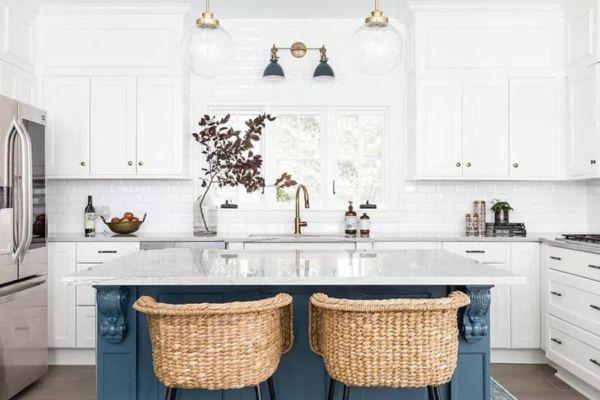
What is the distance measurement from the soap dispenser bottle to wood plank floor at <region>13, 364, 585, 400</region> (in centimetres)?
152

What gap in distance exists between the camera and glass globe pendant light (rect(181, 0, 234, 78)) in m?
2.34

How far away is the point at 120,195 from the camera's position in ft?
14.9

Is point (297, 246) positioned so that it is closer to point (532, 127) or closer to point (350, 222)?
point (350, 222)

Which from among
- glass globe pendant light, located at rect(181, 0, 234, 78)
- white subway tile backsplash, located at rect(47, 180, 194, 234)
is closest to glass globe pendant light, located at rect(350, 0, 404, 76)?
glass globe pendant light, located at rect(181, 0, 234, 78)

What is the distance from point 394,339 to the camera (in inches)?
70.1

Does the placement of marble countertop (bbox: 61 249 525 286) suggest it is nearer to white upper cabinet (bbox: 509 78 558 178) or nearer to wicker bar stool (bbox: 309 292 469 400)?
wicker bar stool (bbox: 309 292 469 400)

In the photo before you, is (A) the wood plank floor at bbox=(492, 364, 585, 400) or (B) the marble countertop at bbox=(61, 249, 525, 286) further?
(A) the wood plank floor at bbox=(492, 364, 585, 400)

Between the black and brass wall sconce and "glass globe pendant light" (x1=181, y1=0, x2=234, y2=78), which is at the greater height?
the black and brass wall sconce

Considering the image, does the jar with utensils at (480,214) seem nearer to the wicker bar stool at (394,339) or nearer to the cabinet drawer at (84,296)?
the wicker bar stool at (394,339)

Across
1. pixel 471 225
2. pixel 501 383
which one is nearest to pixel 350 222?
pixel 471 225

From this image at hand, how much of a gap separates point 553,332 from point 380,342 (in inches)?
98.4

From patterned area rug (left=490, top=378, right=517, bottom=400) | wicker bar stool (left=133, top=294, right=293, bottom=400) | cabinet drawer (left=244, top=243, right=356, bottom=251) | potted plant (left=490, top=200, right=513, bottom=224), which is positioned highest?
potted plant (left=490, top=200, right=513, bottom=224)

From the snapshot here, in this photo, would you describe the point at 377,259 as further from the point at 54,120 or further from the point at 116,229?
the point at 54,120

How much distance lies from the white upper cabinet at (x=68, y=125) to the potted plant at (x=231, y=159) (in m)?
0.91
